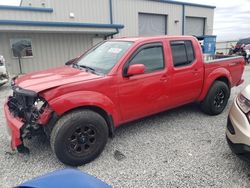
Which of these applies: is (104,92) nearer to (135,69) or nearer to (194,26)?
(135,69)

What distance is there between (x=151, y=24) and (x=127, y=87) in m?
16.0

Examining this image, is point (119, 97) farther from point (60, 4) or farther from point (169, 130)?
point (60, 4)

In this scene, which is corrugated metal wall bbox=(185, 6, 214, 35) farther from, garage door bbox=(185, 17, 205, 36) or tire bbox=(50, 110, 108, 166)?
tire bbox=(50, 110, 108, 166)

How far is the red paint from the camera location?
2.90m

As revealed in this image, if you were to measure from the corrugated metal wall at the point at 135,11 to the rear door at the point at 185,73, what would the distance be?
41.7 ft

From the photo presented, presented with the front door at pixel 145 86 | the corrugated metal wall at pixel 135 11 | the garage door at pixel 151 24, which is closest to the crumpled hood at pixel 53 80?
the front door at pixel 145 86

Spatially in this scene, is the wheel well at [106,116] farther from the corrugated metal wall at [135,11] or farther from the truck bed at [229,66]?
the corrugated metal wall at [135,11]

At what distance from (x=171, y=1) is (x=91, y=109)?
17.8 m

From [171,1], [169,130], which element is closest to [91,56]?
[169,130]

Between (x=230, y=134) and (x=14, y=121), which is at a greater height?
(x=14, y=121)

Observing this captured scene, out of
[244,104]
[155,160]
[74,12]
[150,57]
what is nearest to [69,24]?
[74,12]

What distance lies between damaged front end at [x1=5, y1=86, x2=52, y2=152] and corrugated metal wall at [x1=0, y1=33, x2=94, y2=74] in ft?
34.1

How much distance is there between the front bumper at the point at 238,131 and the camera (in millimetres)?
2531

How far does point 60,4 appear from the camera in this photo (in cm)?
1384
